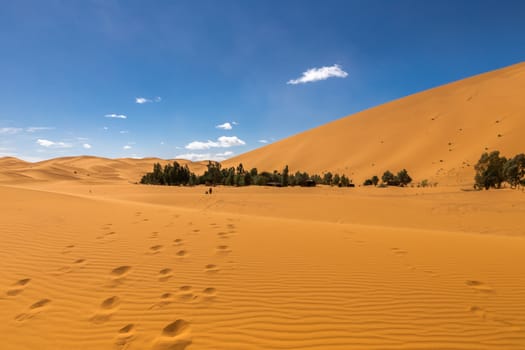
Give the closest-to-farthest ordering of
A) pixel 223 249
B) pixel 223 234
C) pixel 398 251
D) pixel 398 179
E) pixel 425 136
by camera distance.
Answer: pixel 223 249 < pixel 398 251 < pixel 223 234 < pixel 398 179 < pixel 425 136

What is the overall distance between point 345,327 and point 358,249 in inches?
117

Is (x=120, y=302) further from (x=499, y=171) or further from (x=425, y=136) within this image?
(x=425, y=136)

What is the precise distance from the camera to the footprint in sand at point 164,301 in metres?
3.10

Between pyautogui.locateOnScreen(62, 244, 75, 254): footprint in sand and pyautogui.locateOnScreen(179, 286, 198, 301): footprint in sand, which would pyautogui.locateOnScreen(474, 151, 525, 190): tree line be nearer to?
pyautogui.locateOnScreen(179, 286, 198, 301): footprint in sand

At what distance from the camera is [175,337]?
8.47 ft

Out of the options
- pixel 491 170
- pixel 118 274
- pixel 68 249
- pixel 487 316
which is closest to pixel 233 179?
pixel 491 170

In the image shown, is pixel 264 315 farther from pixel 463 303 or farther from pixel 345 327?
pixel 463 303

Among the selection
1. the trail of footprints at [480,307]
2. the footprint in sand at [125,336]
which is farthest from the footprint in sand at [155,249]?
the trail of footprints at [480,307]

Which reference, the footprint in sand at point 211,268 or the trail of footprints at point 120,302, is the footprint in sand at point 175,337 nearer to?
the trail of footprints at point 120,302

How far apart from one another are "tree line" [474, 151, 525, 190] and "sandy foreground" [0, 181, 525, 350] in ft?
42.4

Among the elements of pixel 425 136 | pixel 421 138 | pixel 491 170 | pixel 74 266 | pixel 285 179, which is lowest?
pixel 74 266

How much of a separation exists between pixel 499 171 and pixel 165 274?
2094cm

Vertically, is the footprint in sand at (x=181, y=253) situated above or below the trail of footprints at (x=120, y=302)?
above

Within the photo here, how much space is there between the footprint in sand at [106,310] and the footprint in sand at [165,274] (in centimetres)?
65
